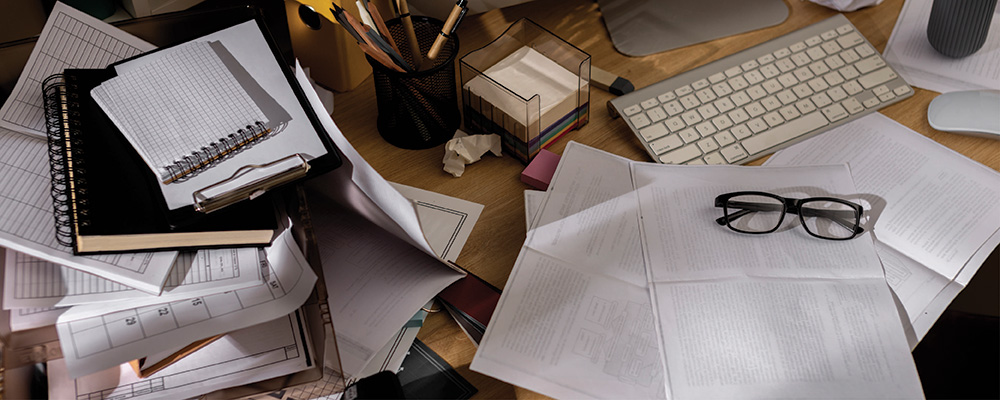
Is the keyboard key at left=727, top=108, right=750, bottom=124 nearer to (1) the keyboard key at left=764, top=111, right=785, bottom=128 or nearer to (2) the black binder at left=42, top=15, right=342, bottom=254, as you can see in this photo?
(1) the keyboard key at left=764, top=111, right=785, bottom=128

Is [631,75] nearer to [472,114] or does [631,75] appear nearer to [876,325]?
[472,114]

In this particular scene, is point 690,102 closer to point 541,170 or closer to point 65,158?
point 541,170

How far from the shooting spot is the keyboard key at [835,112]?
0.92m

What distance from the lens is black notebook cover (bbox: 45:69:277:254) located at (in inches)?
23.3

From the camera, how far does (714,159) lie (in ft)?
2.84

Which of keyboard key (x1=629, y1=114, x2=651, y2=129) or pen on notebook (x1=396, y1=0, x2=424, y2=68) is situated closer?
pen on notebook (x1=396, y1=0, x2=424, y2=68)

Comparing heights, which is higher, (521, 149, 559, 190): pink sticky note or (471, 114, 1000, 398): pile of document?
(521, 149, 559, 190): pink sticky note

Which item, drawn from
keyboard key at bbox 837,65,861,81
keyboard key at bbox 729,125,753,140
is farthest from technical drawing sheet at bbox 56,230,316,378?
keyboard key at bbox 837,65,861,81

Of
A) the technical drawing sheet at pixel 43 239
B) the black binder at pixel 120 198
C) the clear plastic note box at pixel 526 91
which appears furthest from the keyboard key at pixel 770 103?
the technical drawing sheet at pixel 43 239

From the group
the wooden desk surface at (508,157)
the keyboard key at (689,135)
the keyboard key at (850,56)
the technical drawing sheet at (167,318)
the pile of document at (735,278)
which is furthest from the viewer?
the keyboard key at (850,56)

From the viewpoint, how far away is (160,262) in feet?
1.95

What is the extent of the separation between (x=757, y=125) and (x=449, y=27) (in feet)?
1.39

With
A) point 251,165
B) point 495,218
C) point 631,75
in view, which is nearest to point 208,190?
point 251,165

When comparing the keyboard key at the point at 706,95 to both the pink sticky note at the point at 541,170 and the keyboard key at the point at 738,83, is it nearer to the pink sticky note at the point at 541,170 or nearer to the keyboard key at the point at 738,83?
the keyboard key at the point at 738,83
